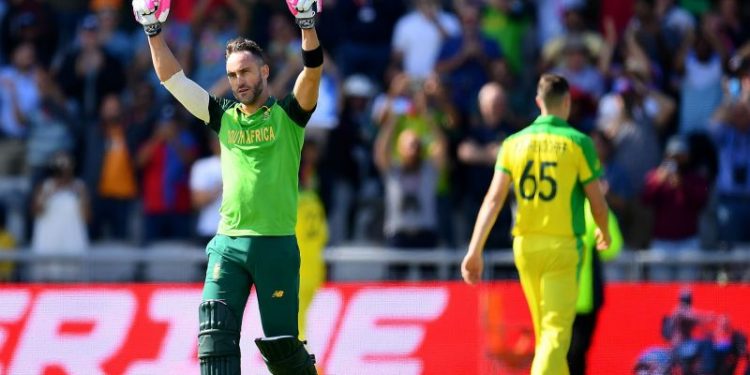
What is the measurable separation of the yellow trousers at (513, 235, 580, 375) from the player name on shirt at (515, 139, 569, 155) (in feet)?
1.86

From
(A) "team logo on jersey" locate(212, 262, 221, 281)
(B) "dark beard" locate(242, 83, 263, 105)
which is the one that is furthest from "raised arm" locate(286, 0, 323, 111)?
(A) "team logo on jersey" locate(212, 262, 221, 281)

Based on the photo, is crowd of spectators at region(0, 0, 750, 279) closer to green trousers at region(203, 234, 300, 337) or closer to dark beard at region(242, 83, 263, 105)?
dark beard at region(242, 83, 263, 105)

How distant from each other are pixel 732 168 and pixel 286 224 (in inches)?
324

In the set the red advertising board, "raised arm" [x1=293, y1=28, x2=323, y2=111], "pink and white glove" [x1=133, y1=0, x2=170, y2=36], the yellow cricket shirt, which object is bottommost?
the red advertising board

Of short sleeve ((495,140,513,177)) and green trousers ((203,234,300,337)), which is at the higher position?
short sleeve ((495,140,513,177))

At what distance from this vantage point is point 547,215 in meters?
9.07

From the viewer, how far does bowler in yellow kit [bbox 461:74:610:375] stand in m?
8.98

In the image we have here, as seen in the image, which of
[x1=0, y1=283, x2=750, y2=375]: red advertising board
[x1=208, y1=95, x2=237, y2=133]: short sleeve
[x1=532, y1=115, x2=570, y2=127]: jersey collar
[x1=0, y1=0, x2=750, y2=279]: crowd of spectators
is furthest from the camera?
[x1=0, y1=0, x2=750, y2=279]: crowd of spectators

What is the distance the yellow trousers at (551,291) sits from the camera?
29.2 feet

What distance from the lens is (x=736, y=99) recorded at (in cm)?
1530

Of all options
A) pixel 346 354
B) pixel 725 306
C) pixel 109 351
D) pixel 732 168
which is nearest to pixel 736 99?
pixel 732 168

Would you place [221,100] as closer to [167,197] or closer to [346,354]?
[346,354]

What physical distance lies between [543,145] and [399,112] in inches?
227

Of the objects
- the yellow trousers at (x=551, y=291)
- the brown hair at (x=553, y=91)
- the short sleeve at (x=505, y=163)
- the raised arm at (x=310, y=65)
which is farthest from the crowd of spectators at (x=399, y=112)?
the raised arm at (x=310, y=65)
